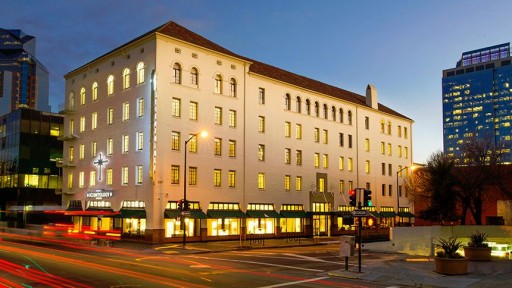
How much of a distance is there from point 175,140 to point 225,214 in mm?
8972

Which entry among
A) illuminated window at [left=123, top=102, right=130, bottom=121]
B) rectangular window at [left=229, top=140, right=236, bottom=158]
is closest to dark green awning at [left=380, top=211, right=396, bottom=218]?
rectangular window at [left=229, top=140, right=236, bottom=158]

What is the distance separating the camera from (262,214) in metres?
55.4

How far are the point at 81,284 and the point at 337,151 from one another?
5303 centimetres

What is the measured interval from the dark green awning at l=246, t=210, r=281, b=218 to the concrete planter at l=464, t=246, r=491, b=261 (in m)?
28.3

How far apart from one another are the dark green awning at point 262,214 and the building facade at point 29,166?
119 ft

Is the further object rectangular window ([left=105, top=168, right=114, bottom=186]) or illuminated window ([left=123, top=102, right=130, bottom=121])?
rectangular window ([left=105, top=168, right=114, bottom=186])

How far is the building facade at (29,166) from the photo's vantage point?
77812 mm

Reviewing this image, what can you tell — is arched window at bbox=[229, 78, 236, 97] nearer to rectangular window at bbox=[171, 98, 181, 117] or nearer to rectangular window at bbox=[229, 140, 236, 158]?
rectangular window at bbox=[229, 140, 236, 158]

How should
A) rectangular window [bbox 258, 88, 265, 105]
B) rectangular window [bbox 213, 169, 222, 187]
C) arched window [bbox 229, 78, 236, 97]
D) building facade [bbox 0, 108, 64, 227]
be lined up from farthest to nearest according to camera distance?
building facade [bbox 0, 108, 64, 227] < rectangular window [bbox 258, 88, 265, 105] < arched window [bbox 229, 78, 236, 97] < rectangular window [bbox 213, 169, 222, 187]

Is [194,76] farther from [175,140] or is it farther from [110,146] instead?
[110,146]

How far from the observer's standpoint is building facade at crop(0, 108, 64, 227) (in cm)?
7781

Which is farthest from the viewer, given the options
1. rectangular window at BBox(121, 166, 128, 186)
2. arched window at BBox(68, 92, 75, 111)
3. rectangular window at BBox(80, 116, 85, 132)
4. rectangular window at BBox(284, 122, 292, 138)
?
arched window at BBox(68, 92, 75, 111)

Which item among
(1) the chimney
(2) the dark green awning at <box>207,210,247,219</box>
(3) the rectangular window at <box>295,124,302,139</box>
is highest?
(1) the chimney

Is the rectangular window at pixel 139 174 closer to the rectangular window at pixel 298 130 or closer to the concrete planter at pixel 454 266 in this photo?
the rectangular window at pixel 298 130
